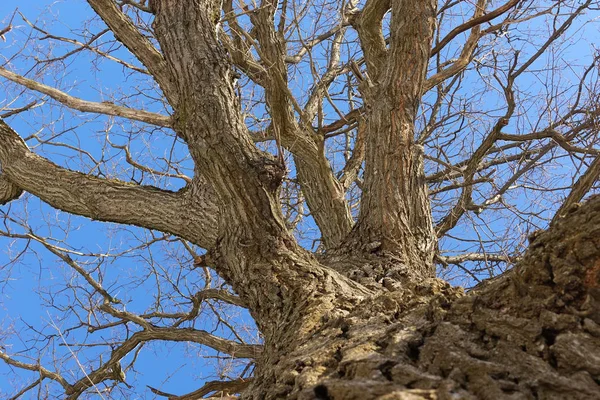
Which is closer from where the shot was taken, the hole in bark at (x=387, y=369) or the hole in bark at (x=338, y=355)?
the hole in bark at (x=387, y=369)

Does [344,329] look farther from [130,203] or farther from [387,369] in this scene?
[130,203]

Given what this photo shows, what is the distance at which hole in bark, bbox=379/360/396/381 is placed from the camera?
1225mm

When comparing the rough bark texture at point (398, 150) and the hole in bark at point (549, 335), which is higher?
the rough bark texture at point (398, 150)

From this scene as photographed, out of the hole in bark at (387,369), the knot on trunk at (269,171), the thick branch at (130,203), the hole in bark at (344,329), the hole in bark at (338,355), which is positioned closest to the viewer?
the hole in bark at (387,369)

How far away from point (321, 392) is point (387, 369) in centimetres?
18

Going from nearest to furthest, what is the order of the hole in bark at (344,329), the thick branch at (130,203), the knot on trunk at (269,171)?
the hole in bark at (344,329) < the knot on trunk at (269,171) < the thick branch at (130,203)

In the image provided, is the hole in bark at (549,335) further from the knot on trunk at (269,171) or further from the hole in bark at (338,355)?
the knot on trunk at (269,171)

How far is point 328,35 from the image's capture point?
5086 millimetres

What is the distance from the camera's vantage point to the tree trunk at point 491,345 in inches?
44.1

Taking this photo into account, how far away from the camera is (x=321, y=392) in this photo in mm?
1231

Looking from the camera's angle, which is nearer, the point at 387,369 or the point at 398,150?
the point at 387,369

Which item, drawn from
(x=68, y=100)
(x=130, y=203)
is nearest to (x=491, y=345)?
(x=130, y=203)

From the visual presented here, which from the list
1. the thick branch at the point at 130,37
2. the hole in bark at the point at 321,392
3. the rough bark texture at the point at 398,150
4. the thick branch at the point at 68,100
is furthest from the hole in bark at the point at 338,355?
the thick branch at the point at 68,100

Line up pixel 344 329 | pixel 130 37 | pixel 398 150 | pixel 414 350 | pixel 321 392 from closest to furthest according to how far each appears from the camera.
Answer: pixel 321 392 → pixel 414 350 → pixel 344 329 → pixel 398 150 → pixel 130 37
